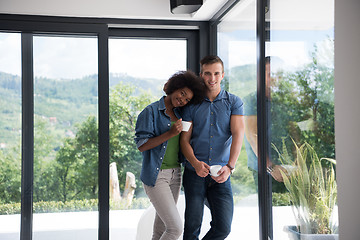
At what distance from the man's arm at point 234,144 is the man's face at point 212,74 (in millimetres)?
243

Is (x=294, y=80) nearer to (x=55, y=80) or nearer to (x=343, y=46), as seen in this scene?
(x=343, y=46)

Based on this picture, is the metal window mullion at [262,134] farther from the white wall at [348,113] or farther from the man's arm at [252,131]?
the white wall at [348,113]

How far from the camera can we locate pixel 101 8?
332 cm

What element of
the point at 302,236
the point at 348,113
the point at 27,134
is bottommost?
the point at 302,236

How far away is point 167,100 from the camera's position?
102 inches

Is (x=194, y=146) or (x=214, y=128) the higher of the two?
(x=214, y=128)

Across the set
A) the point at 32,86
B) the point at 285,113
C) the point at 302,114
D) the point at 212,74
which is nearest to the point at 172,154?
the point at 212,74

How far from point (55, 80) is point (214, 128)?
1687mm

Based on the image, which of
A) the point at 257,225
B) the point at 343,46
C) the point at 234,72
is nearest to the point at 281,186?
the point at 257,225

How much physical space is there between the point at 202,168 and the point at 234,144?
26 centimetres

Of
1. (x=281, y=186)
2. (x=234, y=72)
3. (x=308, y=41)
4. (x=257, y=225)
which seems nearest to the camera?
(x=308, y=41)

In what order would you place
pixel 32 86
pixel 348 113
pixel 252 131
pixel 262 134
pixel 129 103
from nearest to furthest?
pixel 348 113 → pixel 262 134 → pixel 252 131 → pixel 32 86 → pixel 129 103

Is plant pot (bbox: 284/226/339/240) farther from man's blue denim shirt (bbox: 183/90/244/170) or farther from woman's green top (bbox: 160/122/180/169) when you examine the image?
woman's green top (bbox: 160/122/180/169)

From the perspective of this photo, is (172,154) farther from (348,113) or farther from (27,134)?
Answer: (27,134)
